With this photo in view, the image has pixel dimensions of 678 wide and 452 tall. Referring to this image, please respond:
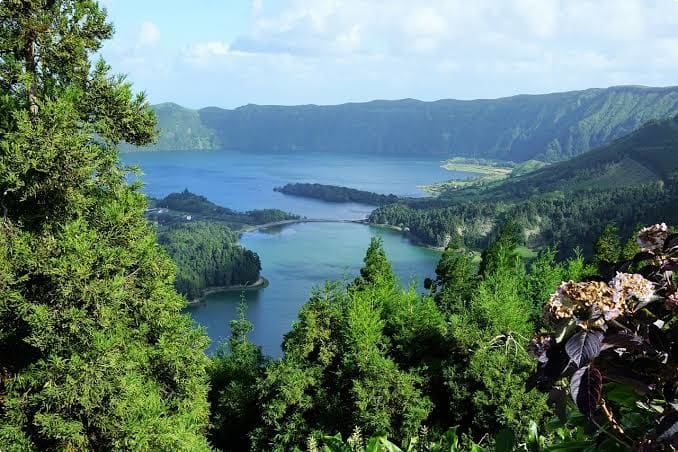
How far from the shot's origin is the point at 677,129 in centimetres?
11919

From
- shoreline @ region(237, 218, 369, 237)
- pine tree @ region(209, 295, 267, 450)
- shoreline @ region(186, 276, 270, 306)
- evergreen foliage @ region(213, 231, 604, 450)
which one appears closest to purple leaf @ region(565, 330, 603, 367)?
evergreen foliage @ region(213, 231, 604, 450)

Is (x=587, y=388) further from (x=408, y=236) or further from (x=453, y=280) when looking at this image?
(x=408, y=236)

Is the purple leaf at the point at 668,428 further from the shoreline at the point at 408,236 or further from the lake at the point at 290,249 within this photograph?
the shoreline at the point at 408,236

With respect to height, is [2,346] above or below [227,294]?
above

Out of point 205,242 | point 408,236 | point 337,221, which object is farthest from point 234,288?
point 337,221

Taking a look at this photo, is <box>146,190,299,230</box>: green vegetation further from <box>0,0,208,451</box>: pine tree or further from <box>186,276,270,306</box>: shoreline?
<box>0,0,208,451</box>: pine tree

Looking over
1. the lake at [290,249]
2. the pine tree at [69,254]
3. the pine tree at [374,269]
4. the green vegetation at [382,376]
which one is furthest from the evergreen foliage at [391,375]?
the pine tree at [69,254]

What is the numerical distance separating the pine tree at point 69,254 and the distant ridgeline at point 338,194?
120997 mm

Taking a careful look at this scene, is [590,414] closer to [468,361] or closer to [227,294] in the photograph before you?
[468,361]

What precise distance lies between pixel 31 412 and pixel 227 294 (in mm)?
62538

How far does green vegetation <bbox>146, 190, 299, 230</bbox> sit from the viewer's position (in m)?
109

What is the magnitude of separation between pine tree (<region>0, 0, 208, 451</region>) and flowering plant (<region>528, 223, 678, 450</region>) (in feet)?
23.0

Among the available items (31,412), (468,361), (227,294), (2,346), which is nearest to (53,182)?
(2,346)

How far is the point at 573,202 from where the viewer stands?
93.1 meters
